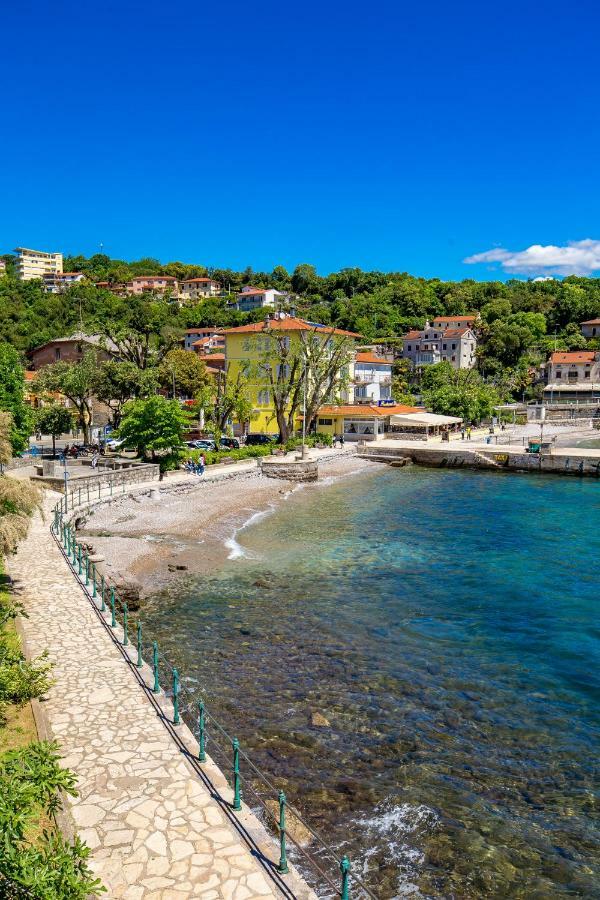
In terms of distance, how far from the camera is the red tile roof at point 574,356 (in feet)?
392

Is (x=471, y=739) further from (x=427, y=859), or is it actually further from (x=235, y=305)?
(x=235, y=305)

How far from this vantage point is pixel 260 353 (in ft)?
216

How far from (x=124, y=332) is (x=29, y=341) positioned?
47.1 metres

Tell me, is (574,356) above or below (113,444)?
above

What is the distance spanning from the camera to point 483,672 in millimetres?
16656

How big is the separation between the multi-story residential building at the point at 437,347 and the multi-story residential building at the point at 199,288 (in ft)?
230

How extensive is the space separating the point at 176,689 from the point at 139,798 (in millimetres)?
2135

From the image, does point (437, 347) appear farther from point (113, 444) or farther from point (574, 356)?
point (113, 444)

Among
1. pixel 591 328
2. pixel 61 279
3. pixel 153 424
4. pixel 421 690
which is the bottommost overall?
pixel 421 690

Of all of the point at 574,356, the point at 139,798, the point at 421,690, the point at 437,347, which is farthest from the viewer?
the point at 437,347

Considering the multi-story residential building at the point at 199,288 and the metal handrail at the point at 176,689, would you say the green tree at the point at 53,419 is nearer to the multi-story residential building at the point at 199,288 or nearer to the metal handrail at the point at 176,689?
the metal handrail at the point at 176,689

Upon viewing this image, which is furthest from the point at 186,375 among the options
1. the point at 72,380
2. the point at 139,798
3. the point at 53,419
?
the point at 139,798

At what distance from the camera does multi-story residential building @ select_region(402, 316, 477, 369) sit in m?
125

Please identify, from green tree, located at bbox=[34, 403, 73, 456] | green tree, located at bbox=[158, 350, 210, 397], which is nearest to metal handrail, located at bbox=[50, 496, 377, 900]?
green tree, located at bbox=[34, 403, 73, 456]
